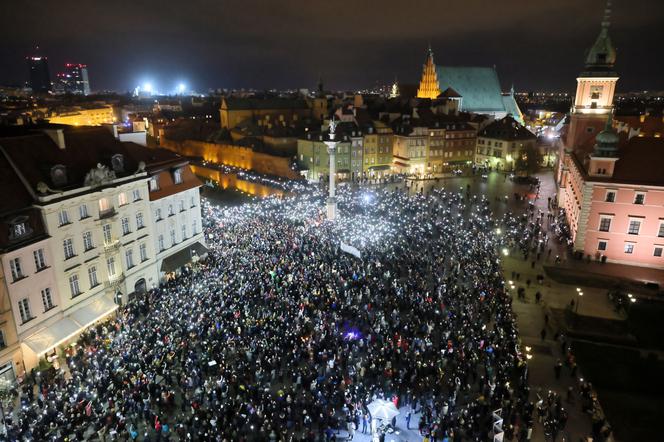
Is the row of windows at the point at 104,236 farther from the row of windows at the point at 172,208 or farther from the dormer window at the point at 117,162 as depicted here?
the dormer window at the point at 117,162

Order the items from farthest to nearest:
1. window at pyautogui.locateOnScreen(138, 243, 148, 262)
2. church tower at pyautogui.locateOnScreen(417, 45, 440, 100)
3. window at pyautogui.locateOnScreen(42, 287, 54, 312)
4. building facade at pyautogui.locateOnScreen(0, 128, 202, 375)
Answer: church tower at pyautogui.locateOnScreen(417, 45, 440, 100) < window at pyautogui.locateOnScreen(138, 243, 148, 262) < window at pyautogui.locateOnScreen(42, 287, 54, 312) < building facade at pyautogui.locateOnScreen(0, 128, 202, 375)

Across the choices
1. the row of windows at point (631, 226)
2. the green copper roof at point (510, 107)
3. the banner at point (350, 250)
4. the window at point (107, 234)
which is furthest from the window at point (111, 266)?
the green copper roof at point (510, 107)

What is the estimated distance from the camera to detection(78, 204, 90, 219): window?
26750mm

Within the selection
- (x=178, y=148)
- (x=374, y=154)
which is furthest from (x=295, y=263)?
(x=178, y=148)

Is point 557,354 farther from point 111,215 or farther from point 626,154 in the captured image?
point 111,215

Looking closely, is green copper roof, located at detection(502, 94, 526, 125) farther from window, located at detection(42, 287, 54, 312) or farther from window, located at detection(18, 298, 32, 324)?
window, located at detection(18, 298, 32, 324)

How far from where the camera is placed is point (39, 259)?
24.3m

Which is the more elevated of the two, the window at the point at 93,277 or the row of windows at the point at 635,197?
the row of windows at the point at 635,197

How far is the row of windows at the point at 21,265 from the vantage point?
22859 mm

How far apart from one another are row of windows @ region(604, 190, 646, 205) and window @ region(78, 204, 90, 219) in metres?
38.3

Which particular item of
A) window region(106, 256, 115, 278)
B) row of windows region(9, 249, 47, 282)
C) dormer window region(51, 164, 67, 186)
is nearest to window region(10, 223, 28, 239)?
row of windows region(9, 249, 47, 282)

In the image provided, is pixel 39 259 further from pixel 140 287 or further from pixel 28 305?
pixel 140 287

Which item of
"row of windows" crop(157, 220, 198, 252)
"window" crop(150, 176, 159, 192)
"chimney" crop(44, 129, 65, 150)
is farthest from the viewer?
"row of windows" crop(157, 220, 198, 252)

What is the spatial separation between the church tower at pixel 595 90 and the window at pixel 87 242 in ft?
157
